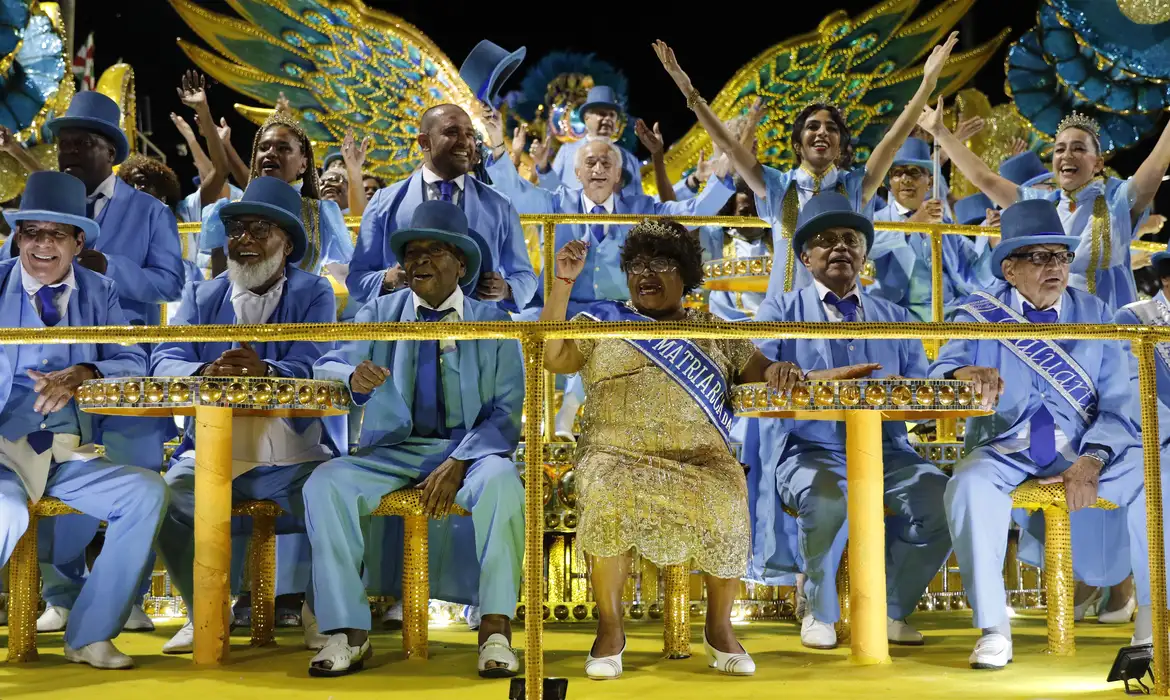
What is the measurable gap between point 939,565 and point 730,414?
1126 mm

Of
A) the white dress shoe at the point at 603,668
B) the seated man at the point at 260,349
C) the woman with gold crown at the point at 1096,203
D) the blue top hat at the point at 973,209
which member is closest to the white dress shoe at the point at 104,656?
the seated man at the point at 260,349

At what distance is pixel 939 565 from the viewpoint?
5.43 meters

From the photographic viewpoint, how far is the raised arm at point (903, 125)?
6.39 m

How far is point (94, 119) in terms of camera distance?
5895mm

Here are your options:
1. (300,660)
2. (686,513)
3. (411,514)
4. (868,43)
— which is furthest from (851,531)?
(868,43)

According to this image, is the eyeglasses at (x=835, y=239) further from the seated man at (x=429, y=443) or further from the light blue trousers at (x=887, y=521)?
the seated man at (x=429, y=443)

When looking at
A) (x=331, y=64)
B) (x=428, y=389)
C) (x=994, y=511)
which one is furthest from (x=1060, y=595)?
(x=331, y=64)

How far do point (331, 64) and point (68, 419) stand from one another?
234 inches

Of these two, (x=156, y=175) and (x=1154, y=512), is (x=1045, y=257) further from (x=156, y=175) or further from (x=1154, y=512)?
(x=156, y=175)

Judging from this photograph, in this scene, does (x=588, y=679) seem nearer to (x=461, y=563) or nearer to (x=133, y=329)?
(x=461, y=563)

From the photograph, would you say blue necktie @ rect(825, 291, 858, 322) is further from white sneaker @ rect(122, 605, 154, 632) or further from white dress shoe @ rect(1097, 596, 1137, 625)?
white sneaker @ rect(122, 605, 154, 632)

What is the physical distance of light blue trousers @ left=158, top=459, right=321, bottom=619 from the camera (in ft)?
16.8

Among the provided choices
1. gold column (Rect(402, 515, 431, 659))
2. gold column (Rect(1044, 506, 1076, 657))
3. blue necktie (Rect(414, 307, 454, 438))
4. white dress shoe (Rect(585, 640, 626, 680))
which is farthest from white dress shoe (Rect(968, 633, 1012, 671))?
blue necktie (Rect(414, 307, 454, 438))

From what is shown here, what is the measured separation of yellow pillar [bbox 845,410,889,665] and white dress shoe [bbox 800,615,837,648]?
436 millimetres
